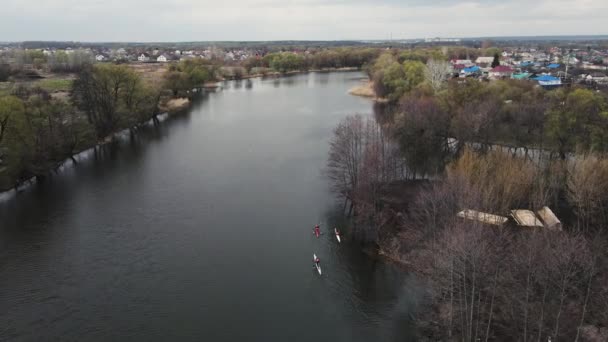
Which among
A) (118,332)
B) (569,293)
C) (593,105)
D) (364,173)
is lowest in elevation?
(118,332)

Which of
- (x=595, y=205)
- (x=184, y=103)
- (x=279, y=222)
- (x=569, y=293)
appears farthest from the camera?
(x=184, y=103)

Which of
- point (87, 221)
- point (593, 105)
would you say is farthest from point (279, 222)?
point (593, 105)

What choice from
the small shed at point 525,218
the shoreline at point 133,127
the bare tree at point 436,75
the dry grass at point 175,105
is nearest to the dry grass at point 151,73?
the dry grass at point 175,105

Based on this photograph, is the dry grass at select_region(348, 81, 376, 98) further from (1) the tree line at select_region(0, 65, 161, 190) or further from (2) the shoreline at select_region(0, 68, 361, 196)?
(1) the tree line at select_region(0, 65, 161, 190)

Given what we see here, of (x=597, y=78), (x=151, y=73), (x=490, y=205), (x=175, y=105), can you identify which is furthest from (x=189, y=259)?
(x=151, y=73)

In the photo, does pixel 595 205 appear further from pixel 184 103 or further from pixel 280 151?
pixel 184 103

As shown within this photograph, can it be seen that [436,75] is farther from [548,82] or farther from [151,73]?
[151,73]
